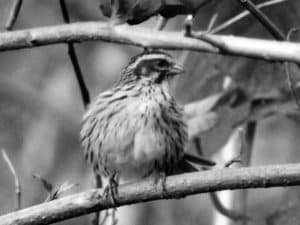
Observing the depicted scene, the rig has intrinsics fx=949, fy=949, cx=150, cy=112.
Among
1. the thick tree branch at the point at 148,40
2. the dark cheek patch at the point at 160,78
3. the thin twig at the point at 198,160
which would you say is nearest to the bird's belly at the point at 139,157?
the thin twig at the point at 198,160

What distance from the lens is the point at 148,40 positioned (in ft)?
12.8

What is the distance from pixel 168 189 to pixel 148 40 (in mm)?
892

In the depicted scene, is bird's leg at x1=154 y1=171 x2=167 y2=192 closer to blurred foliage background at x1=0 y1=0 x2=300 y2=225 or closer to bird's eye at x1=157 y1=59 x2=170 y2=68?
bird's eye at x1=157 y1=59 x2=170 y2=68

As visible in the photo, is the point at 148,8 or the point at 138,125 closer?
the point at 148,8

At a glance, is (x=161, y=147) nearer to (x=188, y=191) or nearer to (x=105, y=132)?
(x=105, y=132)

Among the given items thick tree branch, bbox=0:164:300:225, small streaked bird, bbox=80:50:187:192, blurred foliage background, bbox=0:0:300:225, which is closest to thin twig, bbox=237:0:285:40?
thick tree branch, bbox=0:164:300:225

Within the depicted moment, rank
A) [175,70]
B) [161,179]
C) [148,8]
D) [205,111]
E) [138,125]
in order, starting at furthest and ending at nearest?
[205,111] < [175,70] < [138,125] < [161,179] < [148,8]

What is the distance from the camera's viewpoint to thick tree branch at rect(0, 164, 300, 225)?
427 centimetres

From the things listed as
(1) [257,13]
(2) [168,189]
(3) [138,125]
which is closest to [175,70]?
(3) [138,125]

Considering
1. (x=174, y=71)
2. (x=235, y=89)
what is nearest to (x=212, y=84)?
(x=235, y=89)

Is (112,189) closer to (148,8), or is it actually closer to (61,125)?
(148,8)

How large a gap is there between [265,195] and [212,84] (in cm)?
284

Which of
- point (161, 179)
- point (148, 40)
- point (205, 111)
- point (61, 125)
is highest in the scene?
point (61, 125)

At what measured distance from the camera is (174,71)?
557cm
